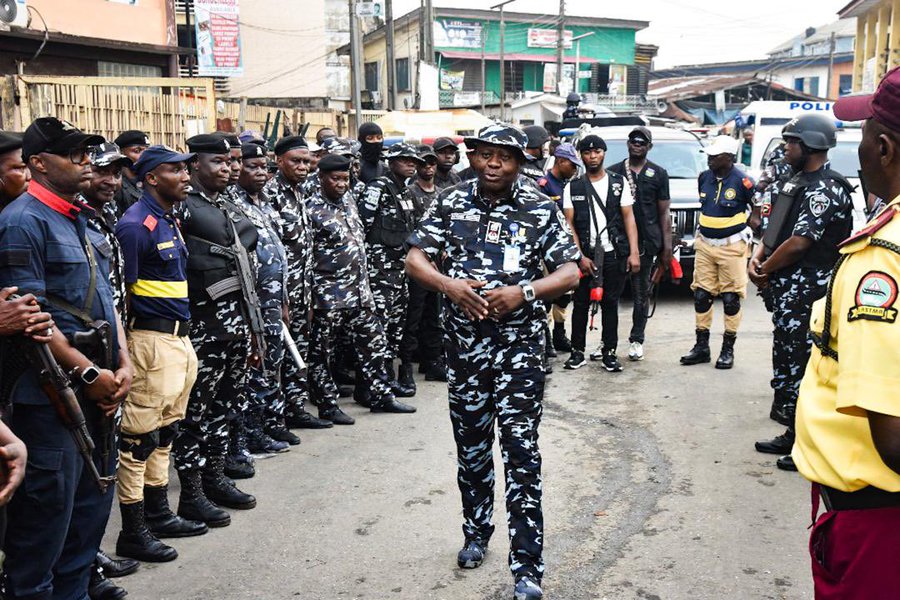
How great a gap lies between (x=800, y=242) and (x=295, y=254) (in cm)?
359

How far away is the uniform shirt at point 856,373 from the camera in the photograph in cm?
216

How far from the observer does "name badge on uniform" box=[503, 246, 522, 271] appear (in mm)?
4398

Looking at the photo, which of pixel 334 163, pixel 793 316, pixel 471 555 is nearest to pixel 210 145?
pixel 334 163

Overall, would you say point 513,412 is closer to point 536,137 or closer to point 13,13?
point 536,137

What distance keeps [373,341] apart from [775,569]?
3.86 m

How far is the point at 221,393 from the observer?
18.2 feet

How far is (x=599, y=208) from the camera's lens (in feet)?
28.5

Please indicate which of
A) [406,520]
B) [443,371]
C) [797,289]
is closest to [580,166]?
[443,371]

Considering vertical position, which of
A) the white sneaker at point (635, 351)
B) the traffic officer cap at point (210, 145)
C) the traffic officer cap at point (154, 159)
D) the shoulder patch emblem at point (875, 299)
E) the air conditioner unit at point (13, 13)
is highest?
the air conditioner unit at point (13, 13)

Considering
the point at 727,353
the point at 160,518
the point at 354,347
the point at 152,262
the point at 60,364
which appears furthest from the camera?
the point at 727,353

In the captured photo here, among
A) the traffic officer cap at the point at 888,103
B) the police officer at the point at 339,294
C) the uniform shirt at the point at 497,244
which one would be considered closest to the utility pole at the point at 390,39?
the police officer at the point at 339,294

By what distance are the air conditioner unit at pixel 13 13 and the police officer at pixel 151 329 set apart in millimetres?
10884

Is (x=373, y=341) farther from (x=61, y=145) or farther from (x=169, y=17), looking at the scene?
(x=169, y=17)

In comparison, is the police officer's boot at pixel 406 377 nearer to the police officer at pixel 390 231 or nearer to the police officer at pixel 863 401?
the police officer at pixel 390 231
